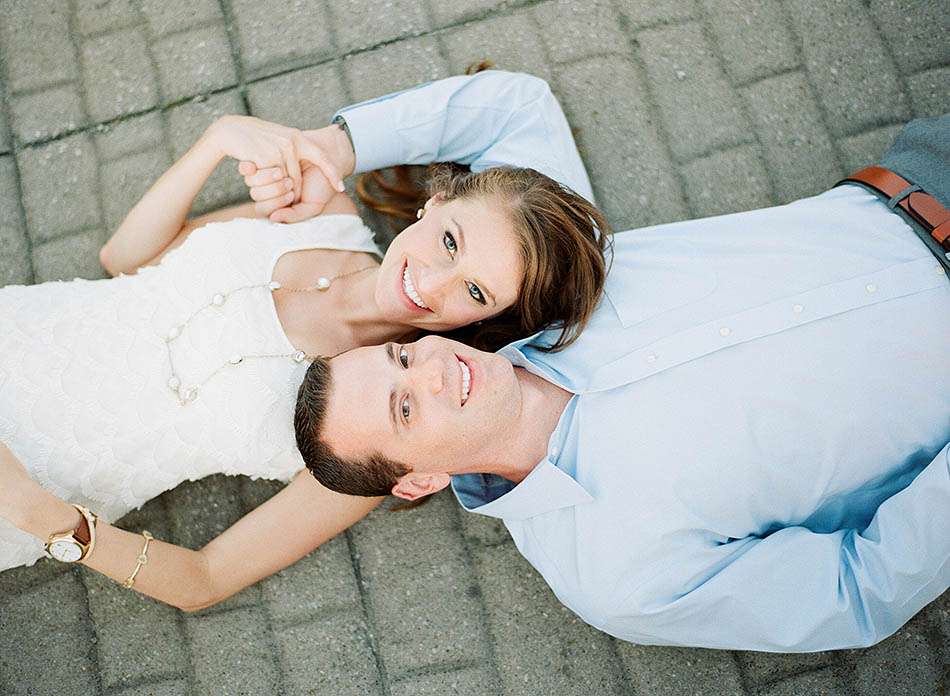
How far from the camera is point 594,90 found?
3809 millimetres

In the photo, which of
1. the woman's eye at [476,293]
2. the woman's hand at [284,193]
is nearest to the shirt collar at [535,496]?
the woman's eye at [476,293]

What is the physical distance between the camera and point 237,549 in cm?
295

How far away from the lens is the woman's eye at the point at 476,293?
9.18 ft

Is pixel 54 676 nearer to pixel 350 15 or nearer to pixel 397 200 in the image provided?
pixel 397 200

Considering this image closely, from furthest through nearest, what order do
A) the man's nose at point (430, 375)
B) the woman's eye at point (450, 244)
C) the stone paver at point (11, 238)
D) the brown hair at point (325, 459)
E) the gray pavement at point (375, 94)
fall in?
the stone paver at point (11, 238) < the gray pavement at point (375, 94) < the woman's eye at point (450, 244) < the brown hair at point (325, 459) < the man's nose at point (430, 375)

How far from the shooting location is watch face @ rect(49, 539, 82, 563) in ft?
8.86

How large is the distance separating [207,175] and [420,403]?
1335mm

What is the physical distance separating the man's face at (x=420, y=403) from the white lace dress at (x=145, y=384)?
362 mm

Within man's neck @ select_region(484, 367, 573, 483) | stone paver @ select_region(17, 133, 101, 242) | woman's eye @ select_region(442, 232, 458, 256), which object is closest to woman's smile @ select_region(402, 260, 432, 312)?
woman's eye @ select_region(442, 232, 458, 256)

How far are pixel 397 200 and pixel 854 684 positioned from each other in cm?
257

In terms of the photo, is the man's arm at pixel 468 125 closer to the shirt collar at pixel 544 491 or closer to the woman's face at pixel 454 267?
the woman's face at pixel 454 267

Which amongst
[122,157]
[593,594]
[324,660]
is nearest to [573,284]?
[593,594]

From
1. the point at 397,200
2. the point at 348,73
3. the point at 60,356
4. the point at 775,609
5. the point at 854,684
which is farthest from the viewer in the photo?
the point at 348,73

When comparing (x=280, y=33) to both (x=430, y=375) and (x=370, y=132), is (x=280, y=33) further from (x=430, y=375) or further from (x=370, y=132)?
(x=430, y=375)
